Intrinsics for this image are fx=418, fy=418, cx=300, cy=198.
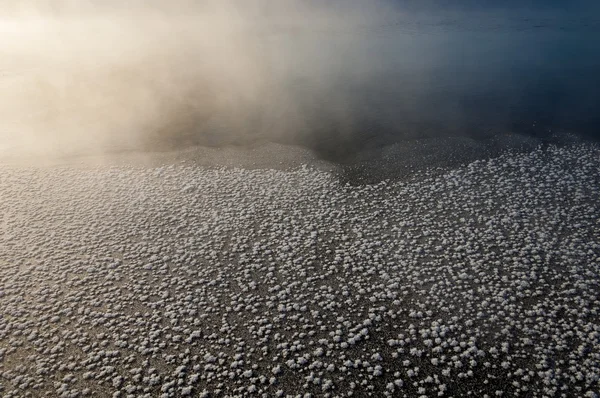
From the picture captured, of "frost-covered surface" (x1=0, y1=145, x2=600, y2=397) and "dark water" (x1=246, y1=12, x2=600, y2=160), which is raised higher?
"dark water" (x1=246, y1=12, x2=600, y2=160)

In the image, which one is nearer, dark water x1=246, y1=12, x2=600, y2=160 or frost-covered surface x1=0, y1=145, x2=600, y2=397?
frost-covered surface x1=0, y1=145, x2=600, y2=397

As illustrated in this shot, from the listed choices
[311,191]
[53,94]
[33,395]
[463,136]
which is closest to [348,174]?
[311,191]

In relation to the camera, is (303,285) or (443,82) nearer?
(303,285)

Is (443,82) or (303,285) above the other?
(443,82)

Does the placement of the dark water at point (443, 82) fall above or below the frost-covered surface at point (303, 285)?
above
